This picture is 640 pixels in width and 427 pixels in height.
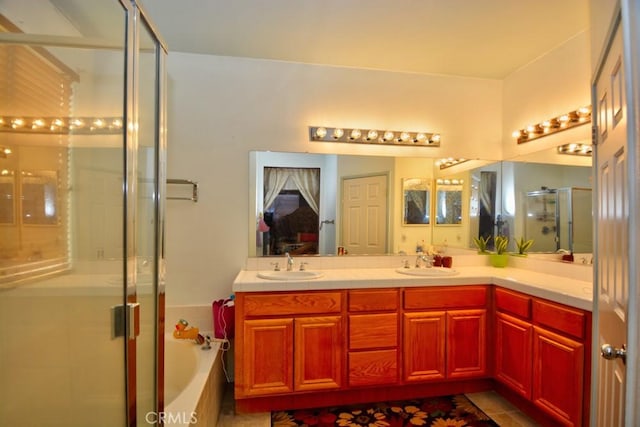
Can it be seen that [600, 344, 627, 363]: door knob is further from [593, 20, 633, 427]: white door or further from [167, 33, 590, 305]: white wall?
[167, 33, 590, 305]: white wall

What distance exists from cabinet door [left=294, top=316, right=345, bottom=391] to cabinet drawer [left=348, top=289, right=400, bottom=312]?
16 cm

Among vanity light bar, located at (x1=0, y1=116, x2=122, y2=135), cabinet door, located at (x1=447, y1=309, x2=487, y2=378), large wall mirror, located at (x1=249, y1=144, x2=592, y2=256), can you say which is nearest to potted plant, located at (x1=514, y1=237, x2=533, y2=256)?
large wall mirror, located at (x1=249, y1=144, x2=592, y2=256)

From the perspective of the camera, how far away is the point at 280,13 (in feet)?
6.64

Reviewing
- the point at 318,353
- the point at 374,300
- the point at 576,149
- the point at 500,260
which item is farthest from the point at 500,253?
the point at 318,353

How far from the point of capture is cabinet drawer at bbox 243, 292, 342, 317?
2080 millimetres

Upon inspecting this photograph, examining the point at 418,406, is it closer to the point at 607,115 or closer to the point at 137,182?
the point at 607,115

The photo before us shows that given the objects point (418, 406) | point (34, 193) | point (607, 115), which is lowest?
point (418, 406)

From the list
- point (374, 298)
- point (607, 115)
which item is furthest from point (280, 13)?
point (374, 298)

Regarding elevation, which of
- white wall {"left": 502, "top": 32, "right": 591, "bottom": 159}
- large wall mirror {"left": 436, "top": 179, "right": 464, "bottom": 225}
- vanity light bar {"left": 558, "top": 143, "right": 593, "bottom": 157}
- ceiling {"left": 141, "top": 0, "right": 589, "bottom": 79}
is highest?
→ ceiling {"left": 141, "top": 0, "right": 589, "bottom": 79}

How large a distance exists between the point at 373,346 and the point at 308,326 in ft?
1.60

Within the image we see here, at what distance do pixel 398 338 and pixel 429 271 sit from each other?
64cm

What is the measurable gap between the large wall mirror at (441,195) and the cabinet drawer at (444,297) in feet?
1.88

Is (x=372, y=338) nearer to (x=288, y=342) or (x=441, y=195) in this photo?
(x=288, y=342)

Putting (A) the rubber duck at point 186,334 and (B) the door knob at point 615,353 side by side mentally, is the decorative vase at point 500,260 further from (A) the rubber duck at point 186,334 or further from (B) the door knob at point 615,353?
(A) the rubber duck at point 186,334
